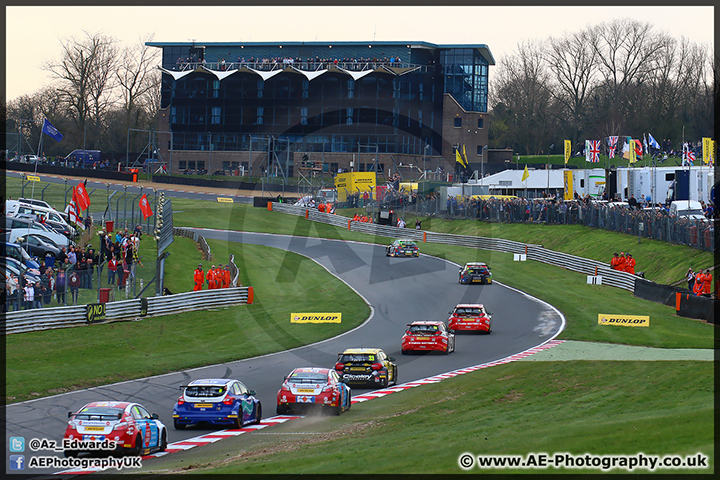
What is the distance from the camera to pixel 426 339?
28625mm

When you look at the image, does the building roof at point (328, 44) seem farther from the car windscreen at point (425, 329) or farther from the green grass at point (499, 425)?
the green grass at point (499, 425)

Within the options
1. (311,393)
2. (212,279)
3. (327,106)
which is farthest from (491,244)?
(327,106)

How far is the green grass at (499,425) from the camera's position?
13031 mm

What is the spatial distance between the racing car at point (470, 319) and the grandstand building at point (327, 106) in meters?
69.9

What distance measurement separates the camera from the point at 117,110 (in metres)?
141

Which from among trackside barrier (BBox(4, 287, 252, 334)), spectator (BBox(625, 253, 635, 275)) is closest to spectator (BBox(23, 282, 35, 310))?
trackside barrier (BBox(4, 287, 252, 334))

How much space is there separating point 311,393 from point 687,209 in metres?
35.6

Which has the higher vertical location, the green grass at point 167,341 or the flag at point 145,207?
the flag at point 145,207

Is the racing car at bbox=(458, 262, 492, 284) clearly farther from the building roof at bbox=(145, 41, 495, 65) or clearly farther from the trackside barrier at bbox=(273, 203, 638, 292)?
the building roof at bbox=(145, 41, 495, 65)

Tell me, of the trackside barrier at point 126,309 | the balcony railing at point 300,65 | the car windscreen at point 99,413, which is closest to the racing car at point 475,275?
the trackside barrier at point 126,309

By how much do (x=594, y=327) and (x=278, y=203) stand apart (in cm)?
4728

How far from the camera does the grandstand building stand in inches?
4171

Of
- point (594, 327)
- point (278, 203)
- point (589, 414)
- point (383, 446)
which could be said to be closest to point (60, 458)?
point (383, 446)
